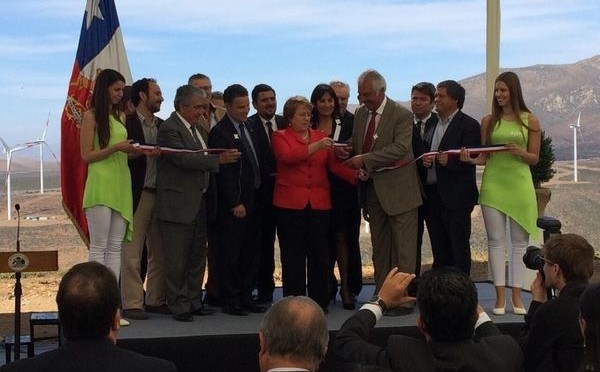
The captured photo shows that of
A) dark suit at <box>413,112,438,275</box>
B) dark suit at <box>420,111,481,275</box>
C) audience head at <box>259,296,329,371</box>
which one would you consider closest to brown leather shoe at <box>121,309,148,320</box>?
dark suit at <box>413,112,438,275</box>

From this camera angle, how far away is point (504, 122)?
266 inches

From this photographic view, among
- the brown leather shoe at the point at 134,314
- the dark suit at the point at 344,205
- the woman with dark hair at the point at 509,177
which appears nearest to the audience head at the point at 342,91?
the dark suit at the point at 344,205

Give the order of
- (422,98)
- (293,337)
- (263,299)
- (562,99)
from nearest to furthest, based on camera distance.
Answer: (293,337)
(422,98)
(263,299)
(562,99)

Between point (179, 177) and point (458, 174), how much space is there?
189 centimetres

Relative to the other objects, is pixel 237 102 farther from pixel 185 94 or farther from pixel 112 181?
pixel 112 181

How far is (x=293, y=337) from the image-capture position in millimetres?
2879

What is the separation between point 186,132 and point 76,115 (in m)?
2.06

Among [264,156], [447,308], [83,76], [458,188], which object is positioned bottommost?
[447,308]

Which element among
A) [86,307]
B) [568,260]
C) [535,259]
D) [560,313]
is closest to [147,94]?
[535,259]

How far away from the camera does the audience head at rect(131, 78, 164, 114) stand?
22.5ft

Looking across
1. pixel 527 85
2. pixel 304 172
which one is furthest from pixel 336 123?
pixel 527 85

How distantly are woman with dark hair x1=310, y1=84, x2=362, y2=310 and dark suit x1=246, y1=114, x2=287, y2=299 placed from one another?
31cm

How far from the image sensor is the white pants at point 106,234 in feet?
20.6

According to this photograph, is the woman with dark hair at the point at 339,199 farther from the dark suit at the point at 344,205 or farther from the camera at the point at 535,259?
the camera at the point at 535,259
